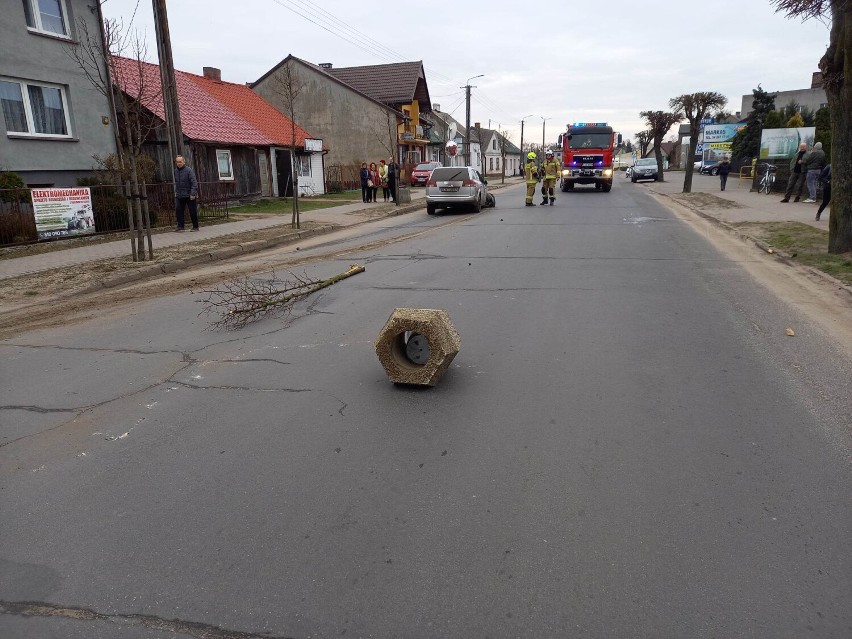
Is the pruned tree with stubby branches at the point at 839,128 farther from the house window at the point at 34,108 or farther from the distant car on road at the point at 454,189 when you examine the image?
the house window at the point at 34,108

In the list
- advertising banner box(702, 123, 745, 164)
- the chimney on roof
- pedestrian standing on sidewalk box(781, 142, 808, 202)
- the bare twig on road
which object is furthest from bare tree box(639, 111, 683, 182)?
the bare twig on road

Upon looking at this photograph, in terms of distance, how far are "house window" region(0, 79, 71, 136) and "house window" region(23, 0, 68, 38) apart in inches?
62.6

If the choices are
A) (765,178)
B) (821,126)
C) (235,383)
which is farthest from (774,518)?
(821,126)

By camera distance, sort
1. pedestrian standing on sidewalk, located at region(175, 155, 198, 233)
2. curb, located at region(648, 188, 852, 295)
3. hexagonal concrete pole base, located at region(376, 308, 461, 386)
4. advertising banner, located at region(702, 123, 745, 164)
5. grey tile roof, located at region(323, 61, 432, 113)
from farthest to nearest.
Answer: advertising banner, located at region(702, 123, 745, 164)
grey tile roof, located at region(323, 61, 432, 113)
pedestrian standing on sidewalk, located at region(175, 155, 198, 233)
curb, located at region(648, 188, 852, 295)
hexagonal concrete pole base, located at region(376, 308, 461, 386)

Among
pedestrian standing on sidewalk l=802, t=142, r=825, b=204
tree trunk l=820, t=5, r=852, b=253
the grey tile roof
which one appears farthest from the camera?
the grey tile roof

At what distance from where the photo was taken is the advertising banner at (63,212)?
13.6 metres

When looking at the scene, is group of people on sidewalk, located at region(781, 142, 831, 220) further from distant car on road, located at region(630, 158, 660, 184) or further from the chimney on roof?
the chimney on roof

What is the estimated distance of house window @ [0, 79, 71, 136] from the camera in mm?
16375

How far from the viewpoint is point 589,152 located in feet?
100

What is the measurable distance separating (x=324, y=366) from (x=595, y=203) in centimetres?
2023

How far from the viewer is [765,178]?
26.5m

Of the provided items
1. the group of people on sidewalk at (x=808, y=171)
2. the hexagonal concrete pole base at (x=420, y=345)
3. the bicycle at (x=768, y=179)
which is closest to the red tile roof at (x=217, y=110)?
the hexagonal concrete pole base at (x=420, y=345)

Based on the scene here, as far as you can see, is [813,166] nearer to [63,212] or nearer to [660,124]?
[63,212]

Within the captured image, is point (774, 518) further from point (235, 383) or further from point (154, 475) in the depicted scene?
point (235, 383)
